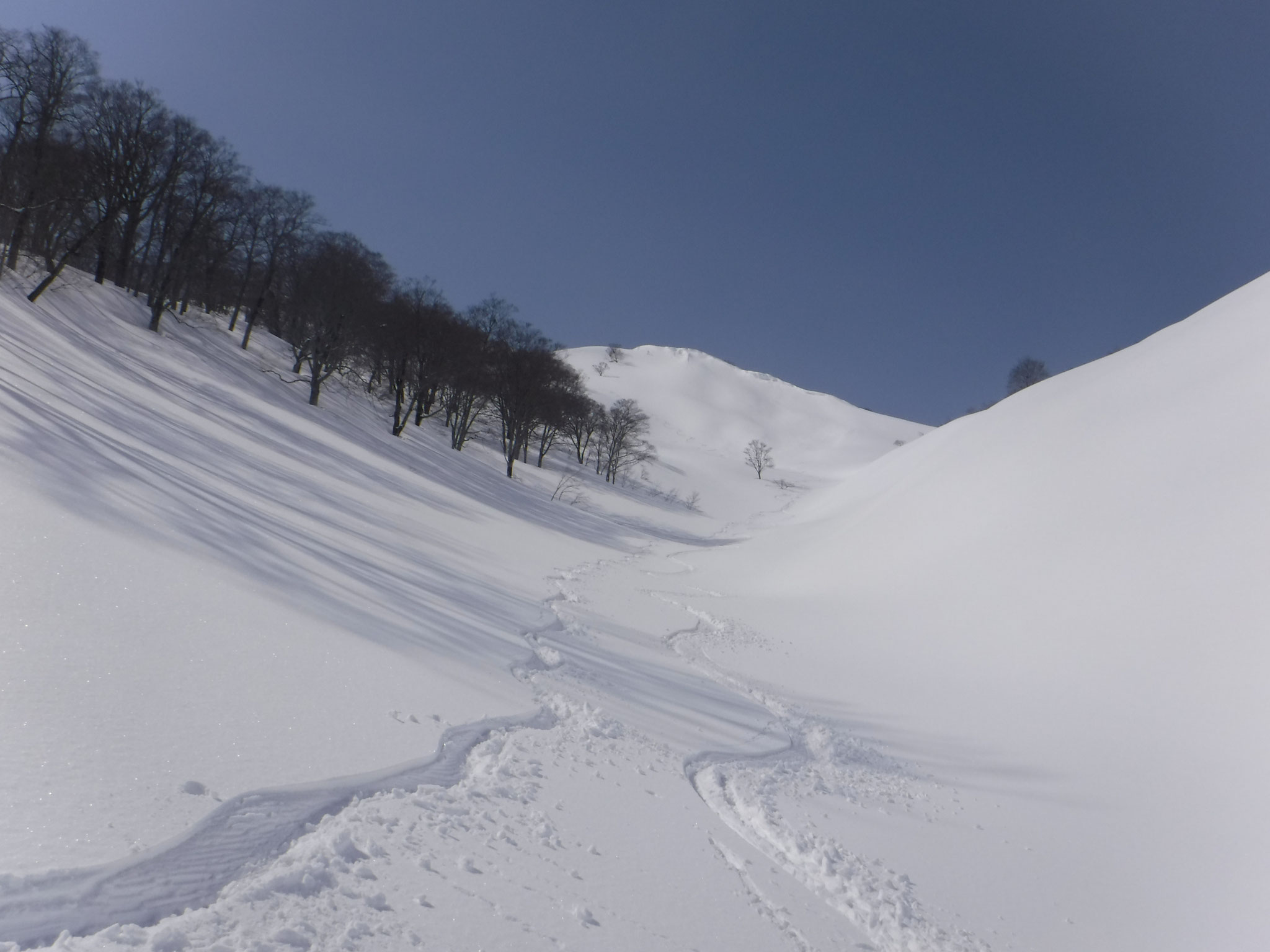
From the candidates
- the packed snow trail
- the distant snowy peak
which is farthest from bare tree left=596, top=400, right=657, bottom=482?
the packed snow trail

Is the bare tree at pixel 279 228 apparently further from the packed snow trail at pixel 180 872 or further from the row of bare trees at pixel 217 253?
the packed snow trail at pixel 180 872

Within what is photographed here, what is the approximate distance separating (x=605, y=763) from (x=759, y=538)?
2330cm

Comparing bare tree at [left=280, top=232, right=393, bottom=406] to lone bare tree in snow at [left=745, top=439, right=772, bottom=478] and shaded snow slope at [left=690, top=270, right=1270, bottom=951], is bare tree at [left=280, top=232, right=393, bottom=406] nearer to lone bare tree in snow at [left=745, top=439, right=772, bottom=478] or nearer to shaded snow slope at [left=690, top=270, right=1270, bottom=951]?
shaded snow slope at [left=690, top=270, right=1270, bottom=951]

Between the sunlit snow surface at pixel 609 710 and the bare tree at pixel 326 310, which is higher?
the bare tree at pixel 326 310

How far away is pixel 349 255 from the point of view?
109 ft

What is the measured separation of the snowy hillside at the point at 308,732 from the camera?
2906 millimetres

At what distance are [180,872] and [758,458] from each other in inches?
3310

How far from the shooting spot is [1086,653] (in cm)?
902

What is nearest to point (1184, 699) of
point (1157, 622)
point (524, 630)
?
point (1157, 622)

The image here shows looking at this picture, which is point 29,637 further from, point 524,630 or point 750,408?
point 750,408

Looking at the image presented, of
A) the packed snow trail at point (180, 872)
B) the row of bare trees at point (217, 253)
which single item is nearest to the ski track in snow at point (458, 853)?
the packed snow trail at point (180, 872)

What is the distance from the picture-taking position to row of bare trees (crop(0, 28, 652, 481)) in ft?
70.0

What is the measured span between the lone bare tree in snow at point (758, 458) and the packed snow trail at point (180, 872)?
253 feet

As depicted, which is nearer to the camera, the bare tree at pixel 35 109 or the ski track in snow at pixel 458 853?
the ski track in snow at pixel 458 853
